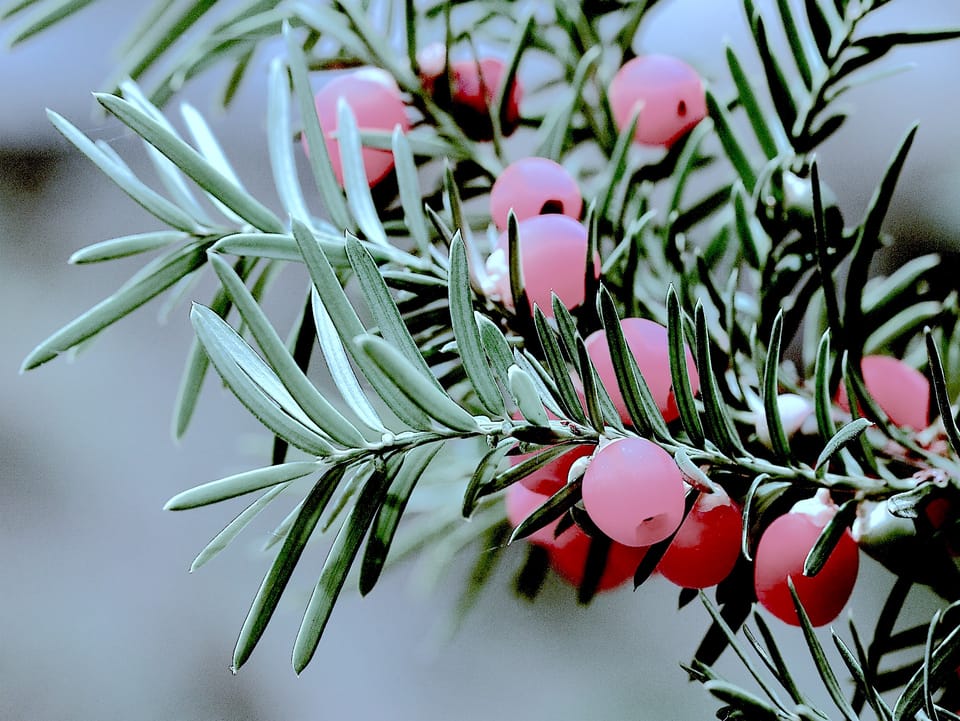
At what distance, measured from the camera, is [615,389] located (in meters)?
0.21

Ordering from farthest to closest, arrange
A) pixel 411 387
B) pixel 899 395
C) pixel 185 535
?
pixel 185 535, pixel 899 395, pixel 411 387

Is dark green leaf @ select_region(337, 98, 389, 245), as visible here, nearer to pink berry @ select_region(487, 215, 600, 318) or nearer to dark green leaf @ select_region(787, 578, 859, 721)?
pink berry @ select_region(487, 215, 600, 318)

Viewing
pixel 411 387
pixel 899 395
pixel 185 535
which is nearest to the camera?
pixel 411 387

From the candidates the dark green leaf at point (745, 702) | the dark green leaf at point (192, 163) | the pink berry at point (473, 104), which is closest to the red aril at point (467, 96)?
the pink berry at point (473, 104)

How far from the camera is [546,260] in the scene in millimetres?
215

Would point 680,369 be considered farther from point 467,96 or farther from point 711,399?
point 467,96

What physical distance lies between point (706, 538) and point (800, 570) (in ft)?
0.09

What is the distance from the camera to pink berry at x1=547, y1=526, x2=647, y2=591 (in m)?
0.27

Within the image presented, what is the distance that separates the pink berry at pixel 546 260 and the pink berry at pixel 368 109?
0.08 m

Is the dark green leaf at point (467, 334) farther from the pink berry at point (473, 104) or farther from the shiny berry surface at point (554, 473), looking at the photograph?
the pink berry at point (473, 104)

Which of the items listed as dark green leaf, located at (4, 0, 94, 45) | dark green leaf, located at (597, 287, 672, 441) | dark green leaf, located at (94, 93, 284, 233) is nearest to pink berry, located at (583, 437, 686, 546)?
dark green leaf, located at (597, 287, 672, 441)

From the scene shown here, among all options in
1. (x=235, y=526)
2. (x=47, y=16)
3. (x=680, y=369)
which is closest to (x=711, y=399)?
(x=680, y=369)

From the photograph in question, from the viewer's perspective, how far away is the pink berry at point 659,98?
27 centimetres

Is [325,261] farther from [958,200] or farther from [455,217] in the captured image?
[958,200]
